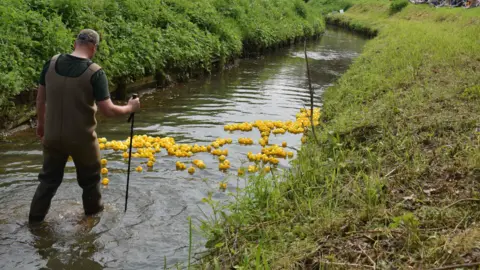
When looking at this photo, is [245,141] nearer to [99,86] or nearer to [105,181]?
[105,181]

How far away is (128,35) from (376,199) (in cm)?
969

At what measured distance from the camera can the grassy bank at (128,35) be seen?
8.62m

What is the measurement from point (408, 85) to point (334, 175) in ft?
16.6

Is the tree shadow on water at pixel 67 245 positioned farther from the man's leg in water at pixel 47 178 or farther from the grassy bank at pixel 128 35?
the grassy bank at pixel 128 35

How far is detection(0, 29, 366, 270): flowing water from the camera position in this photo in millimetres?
4867

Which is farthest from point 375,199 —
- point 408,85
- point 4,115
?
point 4,115

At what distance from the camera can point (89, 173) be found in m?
5.35

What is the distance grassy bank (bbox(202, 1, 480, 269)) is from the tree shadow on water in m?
1.35

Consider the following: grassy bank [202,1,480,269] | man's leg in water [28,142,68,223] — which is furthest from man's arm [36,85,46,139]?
grassy bank [202,1,480,269]

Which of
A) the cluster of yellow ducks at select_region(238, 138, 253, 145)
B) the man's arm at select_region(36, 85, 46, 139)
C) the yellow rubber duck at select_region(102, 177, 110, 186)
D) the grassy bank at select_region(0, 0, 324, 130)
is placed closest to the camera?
the man's arm at select_region(36, 85, 46, 139)

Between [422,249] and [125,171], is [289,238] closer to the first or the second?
[422,249]

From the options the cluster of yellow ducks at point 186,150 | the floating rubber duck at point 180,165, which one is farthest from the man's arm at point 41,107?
the floating rubber duck at point 180,165

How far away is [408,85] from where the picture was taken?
30.7ft

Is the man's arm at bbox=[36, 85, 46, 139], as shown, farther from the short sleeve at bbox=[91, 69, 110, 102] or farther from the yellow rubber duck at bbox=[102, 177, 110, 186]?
the yellow rubber duck at bbox=[102, 177, 110, 186]
